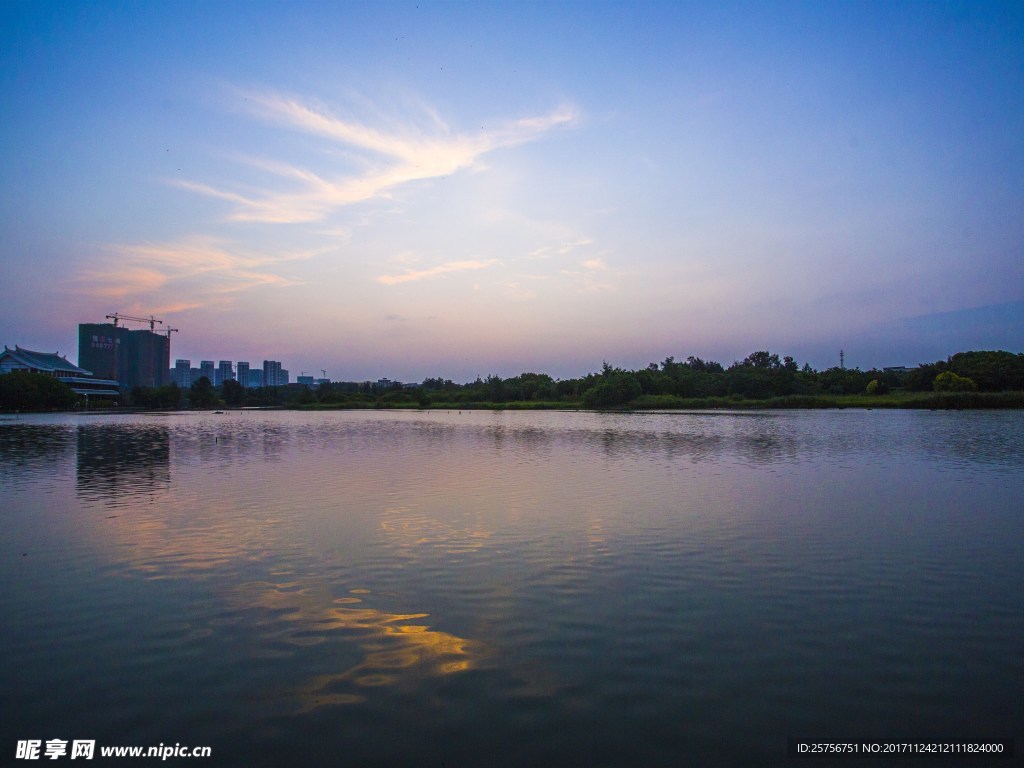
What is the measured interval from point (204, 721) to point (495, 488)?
43.4 feet

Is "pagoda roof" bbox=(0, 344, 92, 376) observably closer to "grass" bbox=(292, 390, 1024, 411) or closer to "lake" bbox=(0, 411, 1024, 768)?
"grass" bbox=(292, 390, 1024, 411)

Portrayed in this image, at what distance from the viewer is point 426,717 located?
5.29m

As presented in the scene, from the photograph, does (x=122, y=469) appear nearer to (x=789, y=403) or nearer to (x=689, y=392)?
(x=789, y=403)

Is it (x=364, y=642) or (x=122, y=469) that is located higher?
(x=122, y=469)

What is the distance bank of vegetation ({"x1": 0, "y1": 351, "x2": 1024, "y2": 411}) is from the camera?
3561 inches

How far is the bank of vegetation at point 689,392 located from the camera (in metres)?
90.4

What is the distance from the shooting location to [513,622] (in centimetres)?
746

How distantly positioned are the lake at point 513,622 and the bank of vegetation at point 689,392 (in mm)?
80782

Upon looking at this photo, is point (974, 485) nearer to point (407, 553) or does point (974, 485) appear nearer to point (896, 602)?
point (896, 602)

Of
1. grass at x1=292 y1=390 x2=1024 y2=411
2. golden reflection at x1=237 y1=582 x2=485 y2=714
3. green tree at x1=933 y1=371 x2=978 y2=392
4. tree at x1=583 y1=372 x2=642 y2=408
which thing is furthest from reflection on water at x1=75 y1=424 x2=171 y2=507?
green tree at x1=933 y1=371 x2=978 y2=392

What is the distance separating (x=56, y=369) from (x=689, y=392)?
14543cm

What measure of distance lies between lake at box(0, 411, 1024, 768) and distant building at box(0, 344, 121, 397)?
5919 inches

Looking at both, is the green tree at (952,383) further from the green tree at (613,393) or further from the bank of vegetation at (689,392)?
the green tree at (613,393)

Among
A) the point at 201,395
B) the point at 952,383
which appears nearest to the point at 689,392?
the point at 952,383
